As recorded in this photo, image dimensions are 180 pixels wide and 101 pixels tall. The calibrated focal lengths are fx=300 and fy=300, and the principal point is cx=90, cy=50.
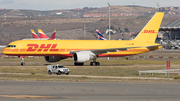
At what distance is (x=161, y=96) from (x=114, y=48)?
33587 mm

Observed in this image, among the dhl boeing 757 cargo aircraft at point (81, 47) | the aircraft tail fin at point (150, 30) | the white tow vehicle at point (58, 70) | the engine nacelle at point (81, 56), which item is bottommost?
the white tow vehicle at point (58, 70)

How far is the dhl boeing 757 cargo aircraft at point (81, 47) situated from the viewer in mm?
55500

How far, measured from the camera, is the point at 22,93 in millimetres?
25750

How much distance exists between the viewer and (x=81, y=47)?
5906cm

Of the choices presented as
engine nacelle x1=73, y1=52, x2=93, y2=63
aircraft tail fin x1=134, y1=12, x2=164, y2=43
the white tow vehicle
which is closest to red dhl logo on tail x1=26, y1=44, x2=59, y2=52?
engine nacelle x1=73, y1=52, x2=93, y2=63

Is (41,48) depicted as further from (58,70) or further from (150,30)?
(150,30)

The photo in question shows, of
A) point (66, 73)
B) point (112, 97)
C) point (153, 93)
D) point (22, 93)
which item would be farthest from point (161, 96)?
point (66, 73)

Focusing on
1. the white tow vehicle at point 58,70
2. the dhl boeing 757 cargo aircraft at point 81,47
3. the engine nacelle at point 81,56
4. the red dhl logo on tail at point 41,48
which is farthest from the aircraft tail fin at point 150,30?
the white tow vehicle at point 58,70

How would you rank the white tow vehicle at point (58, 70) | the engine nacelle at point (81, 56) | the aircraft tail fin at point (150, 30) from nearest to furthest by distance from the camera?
the white tow vehicle at point (58, 70) < the engine nacelle at point (81, 56) < the aircraft tail fin at point (150, 30)

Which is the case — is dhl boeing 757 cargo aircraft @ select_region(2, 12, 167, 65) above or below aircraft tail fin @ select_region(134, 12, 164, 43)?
below

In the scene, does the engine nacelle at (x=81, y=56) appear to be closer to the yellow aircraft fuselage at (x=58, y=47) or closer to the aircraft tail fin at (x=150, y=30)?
the yellow aircraft fuselage at (x=58, y=47)

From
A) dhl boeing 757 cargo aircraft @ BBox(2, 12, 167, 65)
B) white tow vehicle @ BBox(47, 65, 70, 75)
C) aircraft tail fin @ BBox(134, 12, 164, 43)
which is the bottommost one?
white tow vehicle @ BBox(47, 65, 70, 75)

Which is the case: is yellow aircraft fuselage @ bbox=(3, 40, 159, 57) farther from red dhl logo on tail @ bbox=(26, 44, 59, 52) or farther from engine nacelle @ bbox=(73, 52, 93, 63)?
engine nacelle @ bbox=(73, 52, 93, 63)

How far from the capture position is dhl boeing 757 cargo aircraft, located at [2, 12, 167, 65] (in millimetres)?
55500
